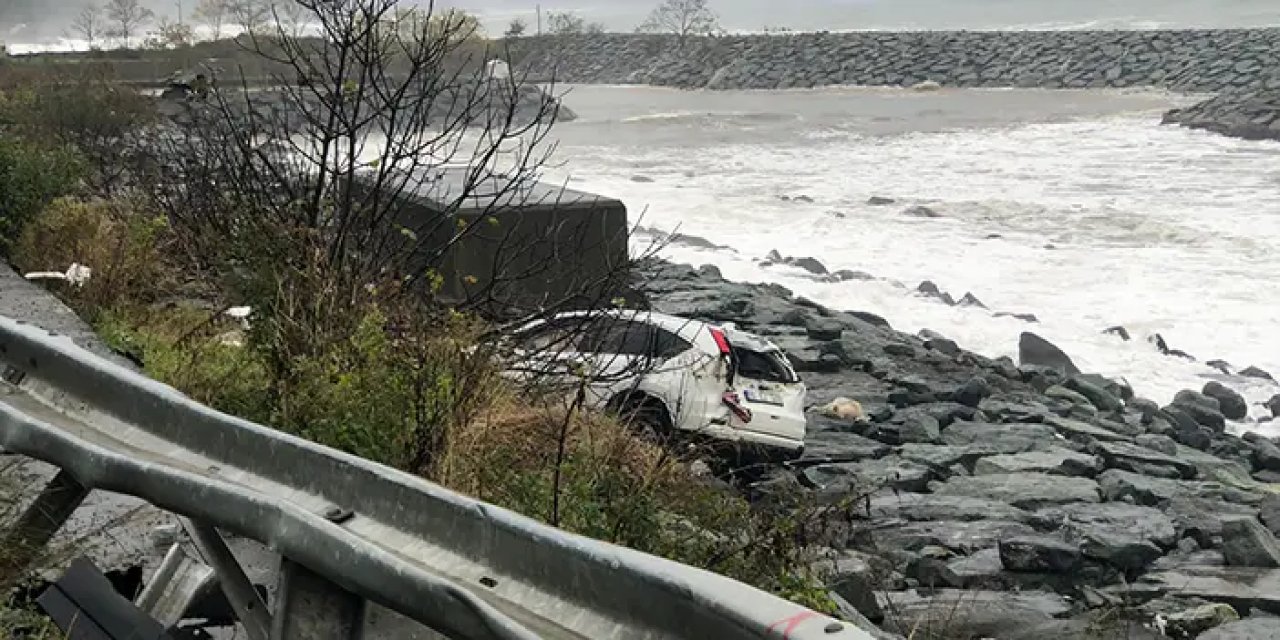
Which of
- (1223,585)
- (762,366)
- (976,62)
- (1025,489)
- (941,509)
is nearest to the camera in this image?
(1223,585)

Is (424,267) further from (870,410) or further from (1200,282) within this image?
(1200,282)

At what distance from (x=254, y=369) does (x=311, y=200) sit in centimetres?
268

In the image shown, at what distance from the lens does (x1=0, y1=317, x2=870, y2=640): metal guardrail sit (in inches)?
96.5

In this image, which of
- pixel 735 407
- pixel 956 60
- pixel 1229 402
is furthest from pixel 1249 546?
pixel 956 60

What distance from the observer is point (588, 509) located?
215 inches

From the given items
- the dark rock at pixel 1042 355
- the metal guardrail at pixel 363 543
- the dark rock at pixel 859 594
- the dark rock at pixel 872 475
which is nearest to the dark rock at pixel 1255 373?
the dark rock at pixel 1042 355

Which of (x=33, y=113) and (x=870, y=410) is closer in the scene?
(x=870, y=410)

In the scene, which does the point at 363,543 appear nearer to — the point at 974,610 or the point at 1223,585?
the point at 974,610

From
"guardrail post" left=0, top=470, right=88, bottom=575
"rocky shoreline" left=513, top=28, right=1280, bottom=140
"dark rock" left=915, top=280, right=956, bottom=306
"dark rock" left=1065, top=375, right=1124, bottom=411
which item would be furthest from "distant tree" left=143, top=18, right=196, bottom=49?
"guardrail post" left=0, top=470, right=88, bottom=575

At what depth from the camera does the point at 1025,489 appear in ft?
43.0

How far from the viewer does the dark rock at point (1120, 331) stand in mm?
22205

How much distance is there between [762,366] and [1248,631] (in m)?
5.33

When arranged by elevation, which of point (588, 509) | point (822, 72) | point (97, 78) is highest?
point (588, 509)

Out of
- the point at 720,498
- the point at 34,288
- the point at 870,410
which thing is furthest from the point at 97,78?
the point at 720,498
